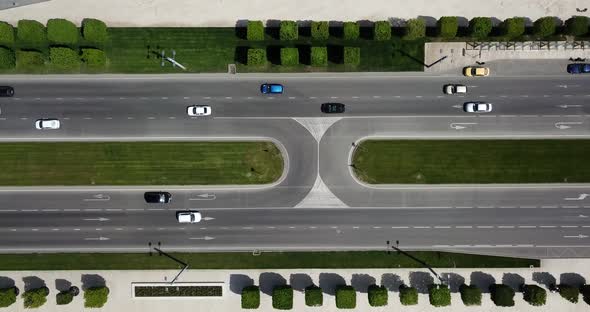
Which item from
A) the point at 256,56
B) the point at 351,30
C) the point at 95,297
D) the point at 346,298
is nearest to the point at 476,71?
the point at 351,30

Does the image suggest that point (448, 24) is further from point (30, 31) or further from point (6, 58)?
point (6, 58)

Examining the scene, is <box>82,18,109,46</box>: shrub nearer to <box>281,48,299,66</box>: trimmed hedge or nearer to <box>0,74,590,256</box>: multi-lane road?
Result: <box>0,74,590,256</box>: multi-lane road

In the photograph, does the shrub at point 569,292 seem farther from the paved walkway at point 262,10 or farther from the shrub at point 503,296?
the paved walkway at point 262,10

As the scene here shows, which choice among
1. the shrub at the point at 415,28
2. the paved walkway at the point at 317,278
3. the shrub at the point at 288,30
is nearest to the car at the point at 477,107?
the shrub at the point at 415,28

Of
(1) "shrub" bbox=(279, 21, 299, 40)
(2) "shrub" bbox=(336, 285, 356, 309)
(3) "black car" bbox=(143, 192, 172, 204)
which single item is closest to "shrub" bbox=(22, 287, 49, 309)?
(3) "black car" bbox=(143, 192, 172, 204)

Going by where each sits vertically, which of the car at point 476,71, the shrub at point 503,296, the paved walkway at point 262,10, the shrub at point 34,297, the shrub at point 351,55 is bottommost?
the shrub at point 503,296
